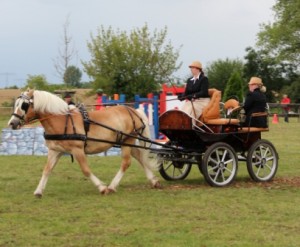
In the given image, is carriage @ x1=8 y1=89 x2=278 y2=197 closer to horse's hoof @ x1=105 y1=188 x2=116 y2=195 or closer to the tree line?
horse's hoof @ x1=105 y1=188 x2=116 y2=195

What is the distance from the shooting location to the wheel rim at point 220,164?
10.3m

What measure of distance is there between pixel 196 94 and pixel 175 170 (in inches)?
83.3

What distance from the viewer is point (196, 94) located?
1036 cm

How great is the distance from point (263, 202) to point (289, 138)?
47.1ft

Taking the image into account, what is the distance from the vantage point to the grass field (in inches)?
256

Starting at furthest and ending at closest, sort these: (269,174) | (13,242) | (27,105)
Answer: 1. (269,174)
2. (27,105)
3. (13,242)

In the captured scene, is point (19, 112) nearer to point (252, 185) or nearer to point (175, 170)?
point (175, 170)

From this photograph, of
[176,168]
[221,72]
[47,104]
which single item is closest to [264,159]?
[176,168]

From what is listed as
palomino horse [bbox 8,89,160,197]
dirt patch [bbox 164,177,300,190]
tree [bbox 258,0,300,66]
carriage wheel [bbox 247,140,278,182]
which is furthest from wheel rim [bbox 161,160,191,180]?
tree [bbox 258,0,300,66]

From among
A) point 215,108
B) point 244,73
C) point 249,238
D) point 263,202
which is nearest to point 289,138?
point 215,108

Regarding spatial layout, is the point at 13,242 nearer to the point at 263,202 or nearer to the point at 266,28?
the point at 263,202

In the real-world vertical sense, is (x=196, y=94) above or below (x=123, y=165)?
above

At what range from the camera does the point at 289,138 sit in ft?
74.1

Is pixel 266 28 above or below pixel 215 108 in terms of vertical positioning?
above
